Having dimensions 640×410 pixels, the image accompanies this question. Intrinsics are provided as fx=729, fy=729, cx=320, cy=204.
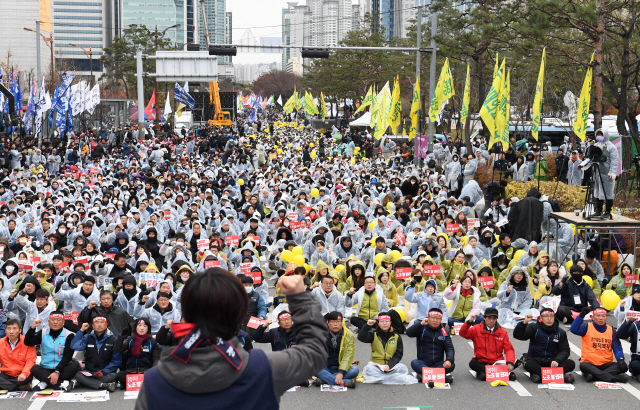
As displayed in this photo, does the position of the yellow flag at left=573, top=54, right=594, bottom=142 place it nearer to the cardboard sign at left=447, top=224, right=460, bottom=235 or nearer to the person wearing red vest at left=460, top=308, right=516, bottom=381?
the cardboard sign at left=447, top=224, right=460, bottom=235

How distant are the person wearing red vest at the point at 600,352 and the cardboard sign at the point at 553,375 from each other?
1.17ft

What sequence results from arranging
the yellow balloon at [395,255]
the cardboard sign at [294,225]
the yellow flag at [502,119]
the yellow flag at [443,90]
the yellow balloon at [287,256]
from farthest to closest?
the yellow flag at [443,90] < the yellow flag at [502,119] < the cardboard sign at [294,225] < the yellow balloon at [287,256] < the yellow balloon at [395,255]

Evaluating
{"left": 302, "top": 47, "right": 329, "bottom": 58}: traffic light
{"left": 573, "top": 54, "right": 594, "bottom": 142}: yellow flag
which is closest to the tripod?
{"left": 573, "top": 54, "right": 594, "bottom": 142}: yellow flag

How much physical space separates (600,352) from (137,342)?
529 cm

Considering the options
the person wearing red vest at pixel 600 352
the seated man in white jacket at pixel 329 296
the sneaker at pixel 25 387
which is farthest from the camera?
the seated man in white jacket at pixel 329 296

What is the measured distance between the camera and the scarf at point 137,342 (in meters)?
8.26

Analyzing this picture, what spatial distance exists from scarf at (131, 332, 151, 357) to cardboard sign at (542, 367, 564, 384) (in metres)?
4.49

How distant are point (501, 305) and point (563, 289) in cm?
94

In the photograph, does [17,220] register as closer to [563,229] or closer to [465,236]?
[465,236]

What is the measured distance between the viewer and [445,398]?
7758mm

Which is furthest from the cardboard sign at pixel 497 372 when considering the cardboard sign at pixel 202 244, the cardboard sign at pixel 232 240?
the cardboard sign at pixel 232 240

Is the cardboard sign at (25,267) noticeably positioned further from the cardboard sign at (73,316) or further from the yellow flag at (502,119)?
the yellow flag at (502,119)

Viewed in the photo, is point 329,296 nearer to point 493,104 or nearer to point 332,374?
point 332,374

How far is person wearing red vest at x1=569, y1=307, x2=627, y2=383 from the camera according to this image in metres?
8.20
